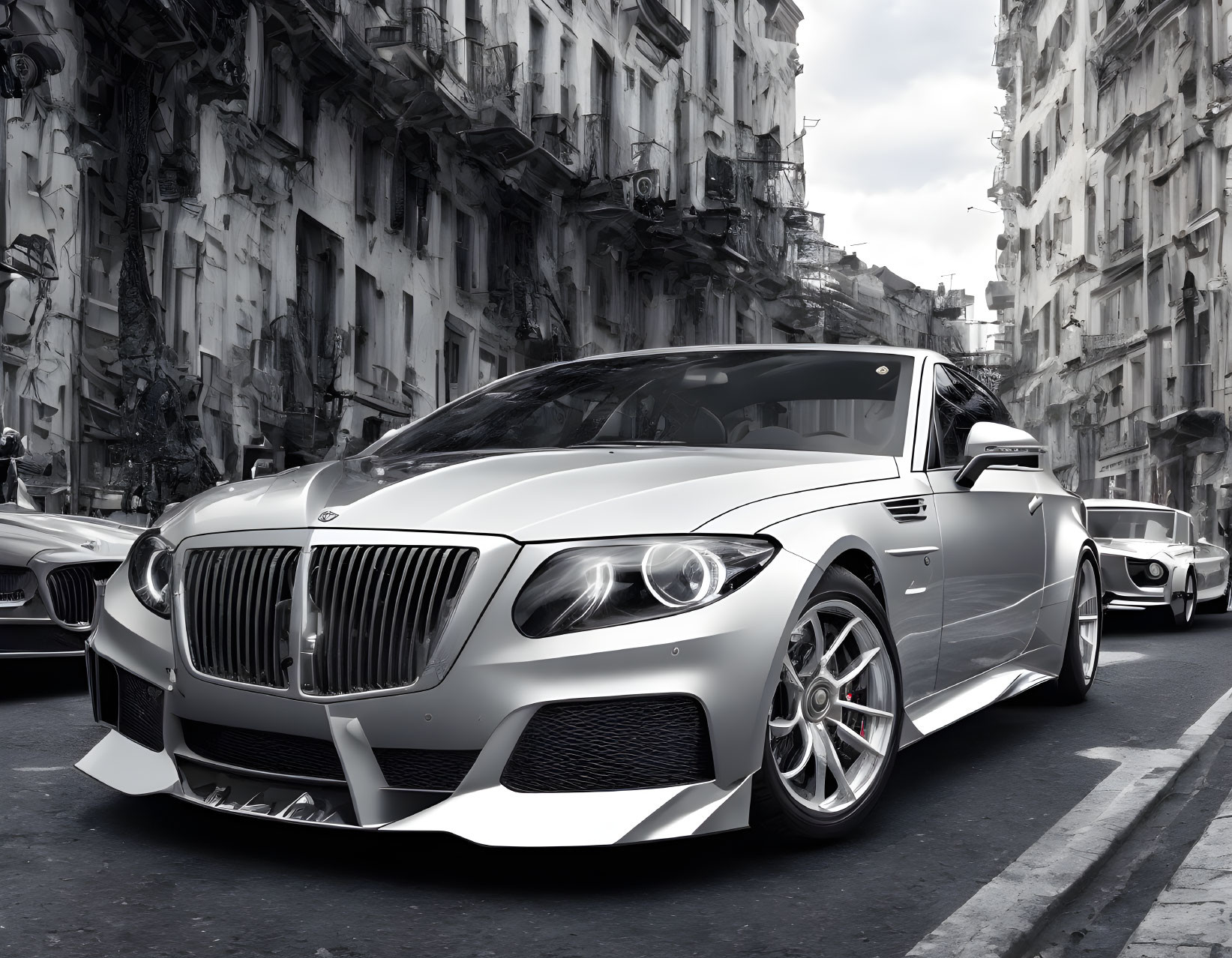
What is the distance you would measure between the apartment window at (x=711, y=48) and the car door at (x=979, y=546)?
37.3 metres

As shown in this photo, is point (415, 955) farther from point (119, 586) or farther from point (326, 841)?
point (119, 586)

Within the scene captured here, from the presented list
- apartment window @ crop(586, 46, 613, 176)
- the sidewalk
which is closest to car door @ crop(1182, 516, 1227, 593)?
the sidewalk

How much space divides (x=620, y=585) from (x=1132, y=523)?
486 inches

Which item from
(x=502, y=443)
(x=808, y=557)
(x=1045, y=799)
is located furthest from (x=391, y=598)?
(x=1045, y=799)

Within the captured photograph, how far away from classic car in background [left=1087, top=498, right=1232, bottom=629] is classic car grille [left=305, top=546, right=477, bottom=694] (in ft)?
35.0

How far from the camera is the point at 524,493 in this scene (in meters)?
3.79

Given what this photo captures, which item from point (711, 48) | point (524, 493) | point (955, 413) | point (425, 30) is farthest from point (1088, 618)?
point (711, 48)

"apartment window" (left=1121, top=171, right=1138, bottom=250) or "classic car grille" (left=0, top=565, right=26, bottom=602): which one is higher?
"apartment window" (left=1121, top=171, right=1138, bottom=250)

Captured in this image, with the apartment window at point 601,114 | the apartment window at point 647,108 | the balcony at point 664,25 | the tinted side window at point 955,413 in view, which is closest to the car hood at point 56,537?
the tinted side window at point 955,413

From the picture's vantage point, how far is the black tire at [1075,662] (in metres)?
6.68

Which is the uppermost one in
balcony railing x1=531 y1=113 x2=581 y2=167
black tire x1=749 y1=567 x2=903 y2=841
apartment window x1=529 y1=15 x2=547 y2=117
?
apartment window x1=529 y1=15 x2=547 y2=117

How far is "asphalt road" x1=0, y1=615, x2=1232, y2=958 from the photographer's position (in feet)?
10.5

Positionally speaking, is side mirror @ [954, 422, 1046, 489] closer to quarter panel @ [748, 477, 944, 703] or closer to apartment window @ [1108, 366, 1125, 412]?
quarter panel @ [748, 477, 944, 703]

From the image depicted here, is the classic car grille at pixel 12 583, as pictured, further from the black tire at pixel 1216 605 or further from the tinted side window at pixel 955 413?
the black tire at pixel 1216 605
